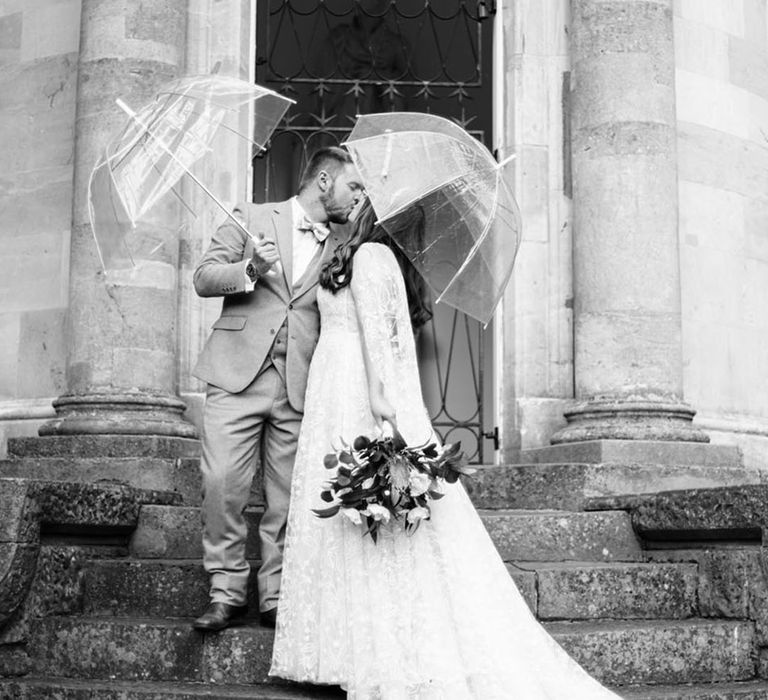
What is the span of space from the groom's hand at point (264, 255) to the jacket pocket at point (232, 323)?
0.85 ft

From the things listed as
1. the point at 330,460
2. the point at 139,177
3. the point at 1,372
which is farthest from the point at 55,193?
the point at 330,460

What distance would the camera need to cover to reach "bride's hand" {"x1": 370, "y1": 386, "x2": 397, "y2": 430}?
4.93 meters

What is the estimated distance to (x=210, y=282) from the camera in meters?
5.43

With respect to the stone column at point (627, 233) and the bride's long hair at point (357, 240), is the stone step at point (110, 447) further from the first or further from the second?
the bride's long hair at point (357, 240)

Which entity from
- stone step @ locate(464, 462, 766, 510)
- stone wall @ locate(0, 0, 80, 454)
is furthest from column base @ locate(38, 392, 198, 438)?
stone step @ locate(464, 462, 766, 510)

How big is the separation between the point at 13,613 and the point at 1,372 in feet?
10.5

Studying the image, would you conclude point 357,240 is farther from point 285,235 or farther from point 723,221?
point 723,221

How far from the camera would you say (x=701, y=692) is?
5.30 metres

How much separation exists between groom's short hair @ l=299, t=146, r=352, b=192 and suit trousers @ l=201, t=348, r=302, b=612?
782mm

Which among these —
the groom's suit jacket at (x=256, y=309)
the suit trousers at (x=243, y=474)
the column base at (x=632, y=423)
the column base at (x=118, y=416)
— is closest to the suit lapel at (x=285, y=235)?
the groom's suit jacket at (x=256, y=309)

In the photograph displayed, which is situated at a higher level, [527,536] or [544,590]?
[527,536]

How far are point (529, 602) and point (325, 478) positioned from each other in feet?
4.28

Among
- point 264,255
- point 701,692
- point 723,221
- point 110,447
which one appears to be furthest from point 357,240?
point 723,221

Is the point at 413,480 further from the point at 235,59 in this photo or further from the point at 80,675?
the point at 235,59
